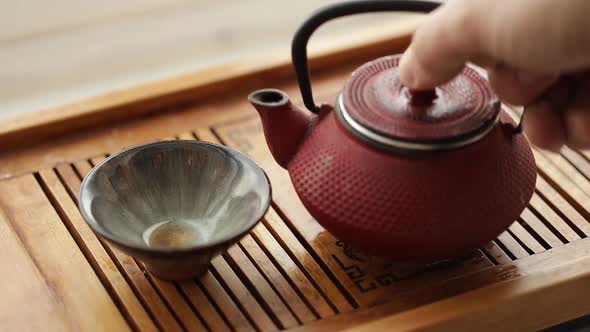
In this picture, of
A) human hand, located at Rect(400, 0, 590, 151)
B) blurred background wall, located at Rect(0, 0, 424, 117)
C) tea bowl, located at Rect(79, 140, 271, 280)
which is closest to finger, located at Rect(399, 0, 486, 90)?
human hand, located at Rect(400, 0, 590, 151)

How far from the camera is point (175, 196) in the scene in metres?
1.05

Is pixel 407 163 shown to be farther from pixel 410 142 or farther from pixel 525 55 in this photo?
pixel 525 55

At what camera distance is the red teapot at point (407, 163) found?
0.91m

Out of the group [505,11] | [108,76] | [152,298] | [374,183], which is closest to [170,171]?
[152,298]

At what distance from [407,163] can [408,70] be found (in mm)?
98

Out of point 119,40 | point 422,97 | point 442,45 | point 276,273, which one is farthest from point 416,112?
point 119,40

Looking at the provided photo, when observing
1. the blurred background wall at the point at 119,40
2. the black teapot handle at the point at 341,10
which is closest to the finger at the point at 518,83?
the black teapot handle at the point at 341,10

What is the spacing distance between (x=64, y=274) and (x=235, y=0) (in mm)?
1121

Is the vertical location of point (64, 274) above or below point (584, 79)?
below

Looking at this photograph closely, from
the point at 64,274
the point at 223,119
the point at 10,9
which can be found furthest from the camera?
the point at 10,9

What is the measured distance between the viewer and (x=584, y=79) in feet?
2.95

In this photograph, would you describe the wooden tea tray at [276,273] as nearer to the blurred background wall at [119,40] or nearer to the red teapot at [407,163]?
the red teapot at [407,163]

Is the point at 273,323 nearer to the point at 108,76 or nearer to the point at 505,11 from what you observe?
the point at 505,11

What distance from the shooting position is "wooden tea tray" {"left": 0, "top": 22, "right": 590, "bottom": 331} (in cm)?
96
